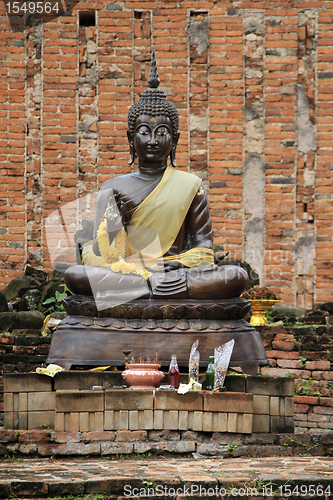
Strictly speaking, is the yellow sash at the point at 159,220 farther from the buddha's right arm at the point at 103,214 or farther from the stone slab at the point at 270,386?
the stone slab at the point at 270,386

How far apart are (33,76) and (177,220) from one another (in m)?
3.77

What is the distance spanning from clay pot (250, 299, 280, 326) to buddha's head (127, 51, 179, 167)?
1.91 meters

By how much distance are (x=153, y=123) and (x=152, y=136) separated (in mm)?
120

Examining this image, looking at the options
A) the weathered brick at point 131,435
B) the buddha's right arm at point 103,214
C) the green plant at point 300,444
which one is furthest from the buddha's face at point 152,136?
the green plant at point 300,444

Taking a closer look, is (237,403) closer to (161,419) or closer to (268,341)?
(161,419)

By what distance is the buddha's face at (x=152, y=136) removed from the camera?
6.24m

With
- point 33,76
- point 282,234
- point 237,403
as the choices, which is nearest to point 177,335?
point 237,403

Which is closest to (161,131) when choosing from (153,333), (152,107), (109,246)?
(152,107)

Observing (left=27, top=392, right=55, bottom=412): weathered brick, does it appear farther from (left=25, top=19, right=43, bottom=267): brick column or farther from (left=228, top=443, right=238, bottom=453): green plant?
(left=25, top=19, right=43, bottom=267): brick column

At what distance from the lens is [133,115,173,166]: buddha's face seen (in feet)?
20.5

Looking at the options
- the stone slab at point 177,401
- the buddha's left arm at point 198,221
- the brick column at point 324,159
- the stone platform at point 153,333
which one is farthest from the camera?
the brick column at point 324,159

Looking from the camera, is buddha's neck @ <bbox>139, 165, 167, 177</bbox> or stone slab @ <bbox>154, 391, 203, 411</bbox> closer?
stone slab @ <bbox>154, 391, 203, 411</bbox>

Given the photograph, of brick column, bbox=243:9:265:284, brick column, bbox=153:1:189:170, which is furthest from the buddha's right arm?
brick column, bbox=243:9:265:284

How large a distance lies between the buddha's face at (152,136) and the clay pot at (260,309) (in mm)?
1920
